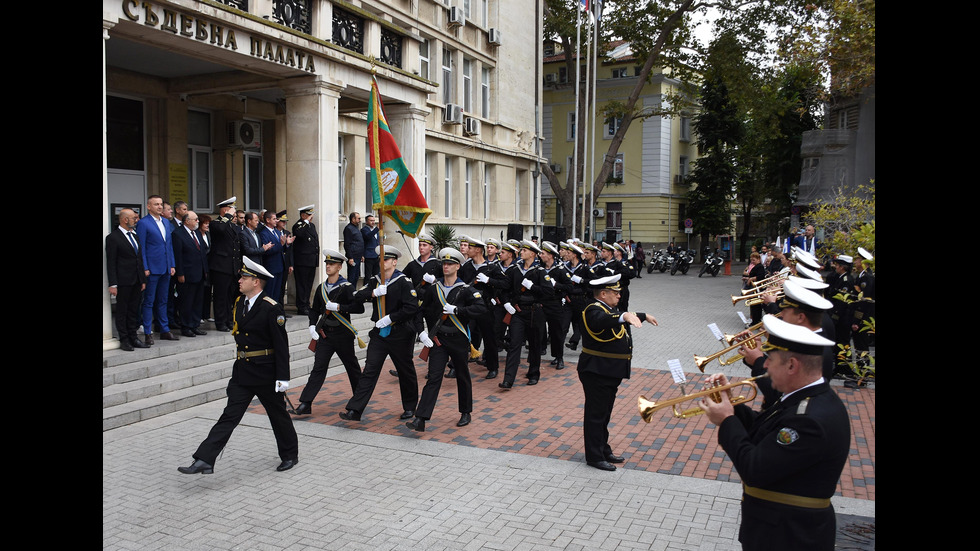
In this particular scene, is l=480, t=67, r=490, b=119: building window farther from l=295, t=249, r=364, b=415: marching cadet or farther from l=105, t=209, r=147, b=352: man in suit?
l=295, t=249, r=364, b=415: marching cadet

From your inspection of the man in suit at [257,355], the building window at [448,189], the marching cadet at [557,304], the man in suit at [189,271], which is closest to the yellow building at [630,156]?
the building window at [448,189]

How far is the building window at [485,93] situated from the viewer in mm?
28406

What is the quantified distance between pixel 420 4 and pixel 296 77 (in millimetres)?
9941

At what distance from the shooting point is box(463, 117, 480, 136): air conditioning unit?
26016mm

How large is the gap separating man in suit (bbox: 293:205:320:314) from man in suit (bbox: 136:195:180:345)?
129 inches

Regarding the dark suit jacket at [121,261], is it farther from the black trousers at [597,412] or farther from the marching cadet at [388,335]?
the black trousers at [597,412]

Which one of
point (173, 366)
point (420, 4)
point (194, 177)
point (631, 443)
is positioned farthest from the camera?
point (420, 4)

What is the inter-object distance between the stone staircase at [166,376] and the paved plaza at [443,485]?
0.18 meters

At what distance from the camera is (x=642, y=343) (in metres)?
15.5

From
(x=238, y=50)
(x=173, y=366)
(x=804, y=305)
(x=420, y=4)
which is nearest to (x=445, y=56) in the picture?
(x=420, y=4)

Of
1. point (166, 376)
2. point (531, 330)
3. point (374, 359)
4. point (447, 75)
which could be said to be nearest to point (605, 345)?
point (374, 359)

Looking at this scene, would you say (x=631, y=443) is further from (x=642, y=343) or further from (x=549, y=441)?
(x=642, y=343)

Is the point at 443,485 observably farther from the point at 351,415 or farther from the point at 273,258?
the point at 273,258

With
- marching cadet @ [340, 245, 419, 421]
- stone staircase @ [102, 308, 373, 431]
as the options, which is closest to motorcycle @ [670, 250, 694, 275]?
stone staircase @ [102, 308, 373, 431]
